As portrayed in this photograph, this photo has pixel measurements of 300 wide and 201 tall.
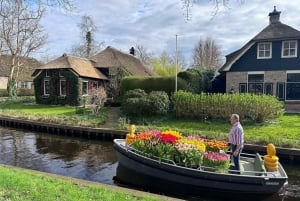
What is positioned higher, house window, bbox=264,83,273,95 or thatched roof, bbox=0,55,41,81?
thatched roof, bbox=0,55,41,81

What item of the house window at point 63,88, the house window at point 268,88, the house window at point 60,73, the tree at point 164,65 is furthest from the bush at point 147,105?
the tree at point 164,65

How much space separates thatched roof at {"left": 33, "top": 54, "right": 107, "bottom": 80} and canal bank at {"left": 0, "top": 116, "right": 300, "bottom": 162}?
32.2 feet

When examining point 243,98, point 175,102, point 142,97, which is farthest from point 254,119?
point 142,97

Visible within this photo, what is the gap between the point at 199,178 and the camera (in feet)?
31.7

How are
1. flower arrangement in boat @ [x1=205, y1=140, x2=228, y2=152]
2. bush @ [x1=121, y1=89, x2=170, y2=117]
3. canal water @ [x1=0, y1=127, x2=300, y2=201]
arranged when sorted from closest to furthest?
flower arrangement in boat @ [x1=205, y1=140, x2=228, y2=152], canal water @ [x1=0, y1=127, x2=300, y2=201], bush @ [x1=121, y1=89, x2=170, y2=117]

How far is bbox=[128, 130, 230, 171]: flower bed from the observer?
9.85 m

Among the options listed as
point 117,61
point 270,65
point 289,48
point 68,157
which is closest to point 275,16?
point 289,48

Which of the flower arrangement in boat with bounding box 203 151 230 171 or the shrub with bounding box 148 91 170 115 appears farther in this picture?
the shrub with bounding box 148 91 170 115

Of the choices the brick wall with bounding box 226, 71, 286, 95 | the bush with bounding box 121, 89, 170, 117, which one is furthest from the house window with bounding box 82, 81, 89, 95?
the brick wall with bounding box 226, 71, 286, 95

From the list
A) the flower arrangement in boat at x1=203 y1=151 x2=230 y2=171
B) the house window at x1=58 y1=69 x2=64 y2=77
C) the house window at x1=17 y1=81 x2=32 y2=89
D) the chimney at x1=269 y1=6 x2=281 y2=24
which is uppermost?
the chimney at x1=269 y1=6 x2=281 y2=24

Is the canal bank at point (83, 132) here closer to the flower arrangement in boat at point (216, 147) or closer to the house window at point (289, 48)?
the flower arrangement in boat at point (216, 147)

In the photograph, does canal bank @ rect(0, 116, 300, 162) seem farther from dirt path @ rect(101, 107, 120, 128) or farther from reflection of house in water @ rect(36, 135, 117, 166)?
dirt path @ rect(101, 107, 120, 128)

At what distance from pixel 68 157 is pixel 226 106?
34.4 feet

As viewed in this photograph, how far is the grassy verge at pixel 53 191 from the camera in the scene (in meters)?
6.05
